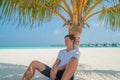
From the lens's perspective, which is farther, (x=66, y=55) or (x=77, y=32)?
(x=77, y=32)

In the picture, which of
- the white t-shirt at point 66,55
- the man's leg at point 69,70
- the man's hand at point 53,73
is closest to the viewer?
the man's leg at point 69,70

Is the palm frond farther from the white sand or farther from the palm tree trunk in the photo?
the white sand

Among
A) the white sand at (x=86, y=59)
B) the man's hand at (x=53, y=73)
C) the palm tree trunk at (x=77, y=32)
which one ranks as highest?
the palm tree trunk at (x=77, y=32)

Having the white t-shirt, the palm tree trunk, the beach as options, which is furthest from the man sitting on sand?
the beach

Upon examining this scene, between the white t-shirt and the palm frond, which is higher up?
the palm frond

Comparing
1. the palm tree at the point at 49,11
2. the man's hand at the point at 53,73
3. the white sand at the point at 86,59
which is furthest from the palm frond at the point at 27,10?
the white sand at the point at 86,59

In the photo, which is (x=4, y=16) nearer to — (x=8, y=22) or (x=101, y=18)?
(x=8, y=22)

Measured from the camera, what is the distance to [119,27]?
8844 millimetres

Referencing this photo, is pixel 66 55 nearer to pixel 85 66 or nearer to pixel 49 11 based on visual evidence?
pixel 49 11

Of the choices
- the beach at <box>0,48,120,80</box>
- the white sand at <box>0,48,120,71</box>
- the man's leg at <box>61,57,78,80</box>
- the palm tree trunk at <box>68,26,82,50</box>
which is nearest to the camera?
the man's leg at <box>61,57,78,80</box>

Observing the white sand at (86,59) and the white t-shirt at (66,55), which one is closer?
the white t-shirt at (66,55)

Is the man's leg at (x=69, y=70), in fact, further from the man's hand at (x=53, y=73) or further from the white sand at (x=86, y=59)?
the white sand at (x=86, y=59)

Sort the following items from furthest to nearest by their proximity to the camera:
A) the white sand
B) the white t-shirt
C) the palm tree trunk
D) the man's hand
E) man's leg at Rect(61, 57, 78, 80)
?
the white sand → the palm tree trunk → the man's hand → the white t-shirt → man's leg at Rect(61, 57, 78, 80)

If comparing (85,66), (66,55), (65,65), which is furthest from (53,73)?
(85,66)
